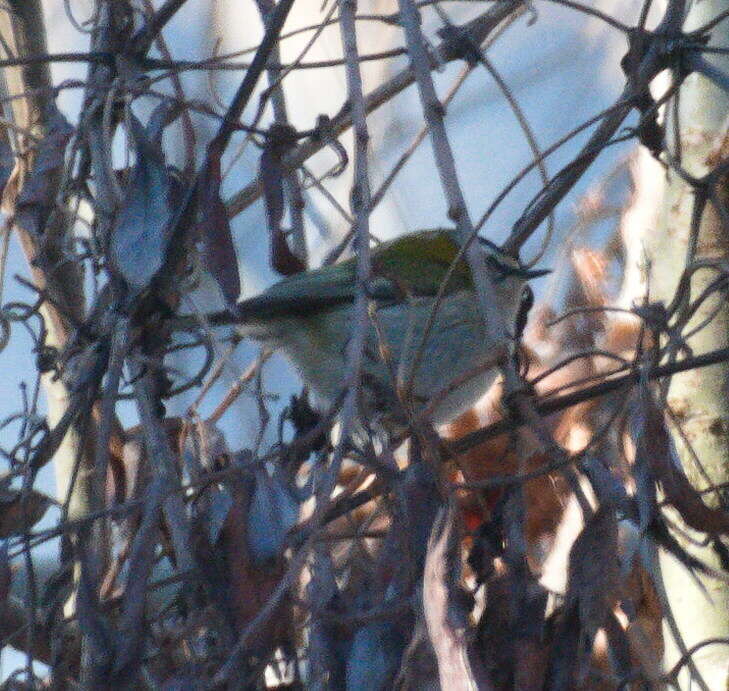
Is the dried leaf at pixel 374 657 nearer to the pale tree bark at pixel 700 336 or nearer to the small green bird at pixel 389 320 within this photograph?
the pale tree bark at pixel 700 336

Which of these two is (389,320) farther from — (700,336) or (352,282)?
(700,336)

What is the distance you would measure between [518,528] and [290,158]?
1.34 metres

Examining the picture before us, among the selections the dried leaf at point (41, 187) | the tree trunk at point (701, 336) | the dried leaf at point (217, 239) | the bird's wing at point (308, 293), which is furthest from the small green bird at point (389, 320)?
the dried leaf at point (217, 239)

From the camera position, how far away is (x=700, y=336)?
2.49 metres

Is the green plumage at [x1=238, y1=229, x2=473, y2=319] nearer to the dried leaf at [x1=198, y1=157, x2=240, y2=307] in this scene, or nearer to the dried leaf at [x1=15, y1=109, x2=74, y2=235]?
the dried leaf at [x1=15, y1=109, x2=74, y2=235]

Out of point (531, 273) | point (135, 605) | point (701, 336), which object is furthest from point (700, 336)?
point (135, 605)

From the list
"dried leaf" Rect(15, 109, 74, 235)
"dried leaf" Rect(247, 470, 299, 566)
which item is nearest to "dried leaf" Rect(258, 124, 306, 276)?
"dried leaf" Rect(247, 470, 299, 566)

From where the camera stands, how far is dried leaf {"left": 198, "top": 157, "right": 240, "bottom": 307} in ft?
5.23

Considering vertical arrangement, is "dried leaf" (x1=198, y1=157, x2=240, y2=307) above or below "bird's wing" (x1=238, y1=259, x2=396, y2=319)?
below

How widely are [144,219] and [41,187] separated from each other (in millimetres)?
458

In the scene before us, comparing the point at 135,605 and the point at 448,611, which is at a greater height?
the point at 135,605

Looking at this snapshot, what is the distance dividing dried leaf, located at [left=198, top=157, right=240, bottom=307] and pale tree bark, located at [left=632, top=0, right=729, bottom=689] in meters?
1.04

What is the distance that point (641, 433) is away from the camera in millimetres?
1361

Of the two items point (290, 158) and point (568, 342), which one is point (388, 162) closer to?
point (568, 342)
